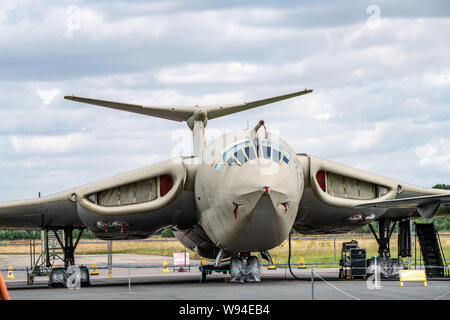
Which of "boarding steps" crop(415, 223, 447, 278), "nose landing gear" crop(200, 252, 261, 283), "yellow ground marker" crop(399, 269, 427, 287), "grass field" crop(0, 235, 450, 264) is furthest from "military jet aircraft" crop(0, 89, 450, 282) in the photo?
"grass field" crop(0, 235, 450, 264)

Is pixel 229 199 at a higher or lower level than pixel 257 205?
higher

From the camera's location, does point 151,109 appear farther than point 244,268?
Yes

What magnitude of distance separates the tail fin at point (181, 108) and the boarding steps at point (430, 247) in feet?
22.8

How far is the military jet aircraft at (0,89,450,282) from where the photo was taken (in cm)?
1689

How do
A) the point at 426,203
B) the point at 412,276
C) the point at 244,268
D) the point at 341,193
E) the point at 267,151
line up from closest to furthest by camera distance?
1. the point at 267,151
2. the point at 426,203
3. the point at 412,276
4. the point at 244,268
5. the point at 341,193

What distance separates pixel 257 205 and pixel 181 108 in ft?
33.7

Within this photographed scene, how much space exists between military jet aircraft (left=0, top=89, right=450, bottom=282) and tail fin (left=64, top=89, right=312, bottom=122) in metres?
0.04

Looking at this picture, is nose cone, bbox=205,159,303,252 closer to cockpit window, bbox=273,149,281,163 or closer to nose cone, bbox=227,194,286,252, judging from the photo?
nose cone, bbox=227,194,286,252

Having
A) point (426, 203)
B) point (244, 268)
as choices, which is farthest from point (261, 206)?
point (426, 203)

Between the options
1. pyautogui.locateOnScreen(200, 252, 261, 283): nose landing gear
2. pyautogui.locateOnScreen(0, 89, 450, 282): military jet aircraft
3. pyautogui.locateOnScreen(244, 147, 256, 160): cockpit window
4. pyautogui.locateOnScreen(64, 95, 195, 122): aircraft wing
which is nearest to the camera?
pyautogui.locateOnScreen(0, 89, 450, 282): military jet aircraft

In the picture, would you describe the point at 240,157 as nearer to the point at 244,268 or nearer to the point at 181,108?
the point at 244,268

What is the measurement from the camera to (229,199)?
17047mm
